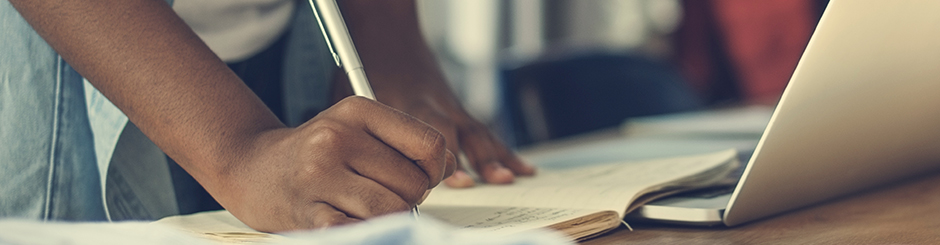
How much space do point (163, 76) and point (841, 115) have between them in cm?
39

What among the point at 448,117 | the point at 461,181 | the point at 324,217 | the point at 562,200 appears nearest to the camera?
the point at 324,217

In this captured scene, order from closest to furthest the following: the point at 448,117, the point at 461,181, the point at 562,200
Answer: the point at 562,200 < the point at 461,181 < the point at 448,117

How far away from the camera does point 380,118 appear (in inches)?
14.5

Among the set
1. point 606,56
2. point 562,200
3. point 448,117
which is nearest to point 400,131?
point 562,200

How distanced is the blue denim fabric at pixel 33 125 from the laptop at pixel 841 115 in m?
0.44

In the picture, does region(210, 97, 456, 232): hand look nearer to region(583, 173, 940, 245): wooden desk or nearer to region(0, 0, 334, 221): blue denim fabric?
region(583, 173, 940, 245): wooden desk

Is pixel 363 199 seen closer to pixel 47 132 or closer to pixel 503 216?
pixel 503 216

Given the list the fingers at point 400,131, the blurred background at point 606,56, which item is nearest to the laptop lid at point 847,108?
the fingers at point 400,131

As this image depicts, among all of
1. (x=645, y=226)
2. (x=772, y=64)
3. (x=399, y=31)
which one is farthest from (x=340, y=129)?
(x=772, y=64)

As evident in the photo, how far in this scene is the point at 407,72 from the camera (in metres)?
0.82

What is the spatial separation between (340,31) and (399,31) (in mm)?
444

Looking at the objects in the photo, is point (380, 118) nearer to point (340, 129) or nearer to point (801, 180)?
point (340, 129)

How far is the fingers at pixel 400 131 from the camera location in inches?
14.4

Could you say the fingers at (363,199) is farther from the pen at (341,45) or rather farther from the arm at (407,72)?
the arm at (407,72)
